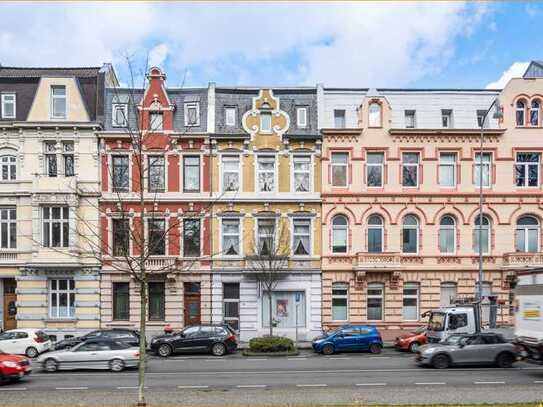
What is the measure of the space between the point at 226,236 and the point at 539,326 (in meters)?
18.2

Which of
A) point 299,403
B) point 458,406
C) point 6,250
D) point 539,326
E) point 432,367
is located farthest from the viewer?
point 6,250

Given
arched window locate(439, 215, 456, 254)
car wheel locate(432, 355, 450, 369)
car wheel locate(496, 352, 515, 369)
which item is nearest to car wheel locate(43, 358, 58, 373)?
car wheel locate(432, 355, 450, 369)

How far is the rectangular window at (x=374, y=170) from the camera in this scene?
98.6 feet

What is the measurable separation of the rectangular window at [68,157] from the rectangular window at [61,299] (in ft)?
21.7

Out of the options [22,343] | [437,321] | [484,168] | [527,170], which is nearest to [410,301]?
[437,321]

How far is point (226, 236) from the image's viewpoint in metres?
30.0

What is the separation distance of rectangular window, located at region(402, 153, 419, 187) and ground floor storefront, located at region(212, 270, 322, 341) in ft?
26.6

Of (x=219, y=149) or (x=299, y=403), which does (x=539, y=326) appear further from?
(x=219, y=149)

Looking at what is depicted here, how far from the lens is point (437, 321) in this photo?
24.0 meters

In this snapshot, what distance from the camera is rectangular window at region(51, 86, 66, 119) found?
1166 inches

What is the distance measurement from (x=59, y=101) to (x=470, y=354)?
88.0ft

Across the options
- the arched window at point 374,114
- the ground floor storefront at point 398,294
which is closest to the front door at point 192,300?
the ground floor storefront at point 398,294

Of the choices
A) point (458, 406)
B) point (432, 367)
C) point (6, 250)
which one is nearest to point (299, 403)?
point (458, 406)

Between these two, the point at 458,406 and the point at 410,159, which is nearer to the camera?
the point at 458,406
